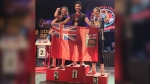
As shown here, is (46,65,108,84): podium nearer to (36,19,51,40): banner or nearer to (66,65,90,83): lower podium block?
(66,65,90,83): lower podium block

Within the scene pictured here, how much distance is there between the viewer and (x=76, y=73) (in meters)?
4.79

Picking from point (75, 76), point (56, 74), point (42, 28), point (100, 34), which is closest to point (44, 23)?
point (42, 28)

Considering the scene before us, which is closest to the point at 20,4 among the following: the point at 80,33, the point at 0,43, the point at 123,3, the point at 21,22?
the point at 21,22

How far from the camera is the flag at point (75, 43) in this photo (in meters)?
4.56

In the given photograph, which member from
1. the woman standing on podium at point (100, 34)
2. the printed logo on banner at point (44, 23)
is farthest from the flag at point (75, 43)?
the printed logo on banner at point (44, 23)

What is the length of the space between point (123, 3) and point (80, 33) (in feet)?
8.57

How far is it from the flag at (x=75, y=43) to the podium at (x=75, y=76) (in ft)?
0.81

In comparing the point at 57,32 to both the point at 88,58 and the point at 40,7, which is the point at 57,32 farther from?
the point at 40,7

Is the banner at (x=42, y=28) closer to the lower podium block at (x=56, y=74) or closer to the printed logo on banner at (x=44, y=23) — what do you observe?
the printed logo on banner at (x=44, y=23)

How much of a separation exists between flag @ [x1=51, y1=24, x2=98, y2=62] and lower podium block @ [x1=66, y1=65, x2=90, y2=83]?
8.2 inches

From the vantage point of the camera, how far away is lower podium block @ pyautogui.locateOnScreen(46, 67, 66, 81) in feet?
16.5

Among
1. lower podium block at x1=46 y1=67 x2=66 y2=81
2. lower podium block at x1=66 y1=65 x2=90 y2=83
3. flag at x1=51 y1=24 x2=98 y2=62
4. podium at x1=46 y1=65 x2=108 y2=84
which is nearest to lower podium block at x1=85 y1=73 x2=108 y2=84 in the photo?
podium at x1=46 y1=65 x2=108 y2=84

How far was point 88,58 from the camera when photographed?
15.1ft

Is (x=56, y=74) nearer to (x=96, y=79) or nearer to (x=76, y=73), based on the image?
(x=76, y=73)
